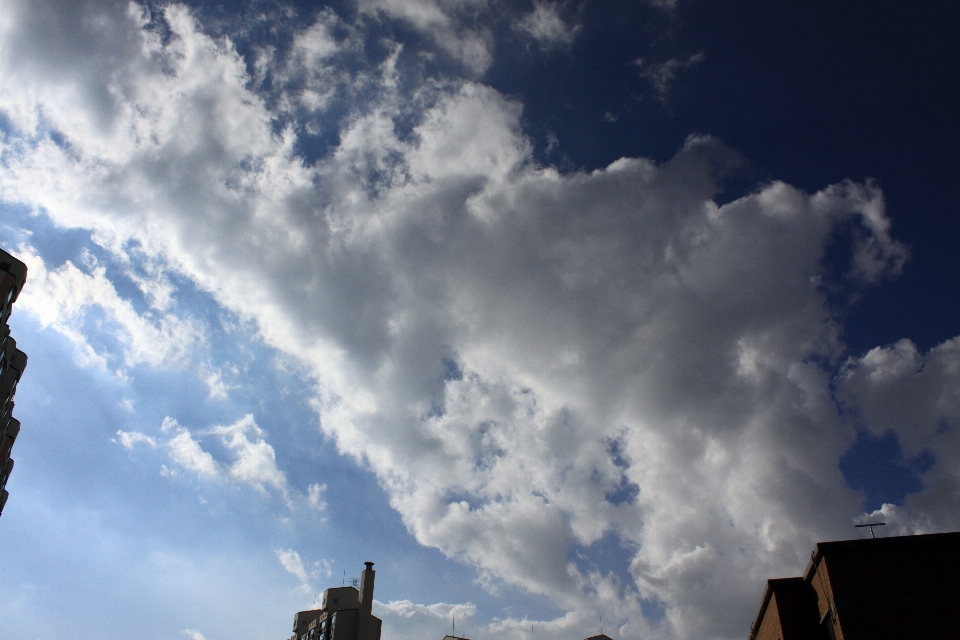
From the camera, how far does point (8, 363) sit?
48438 millimetres

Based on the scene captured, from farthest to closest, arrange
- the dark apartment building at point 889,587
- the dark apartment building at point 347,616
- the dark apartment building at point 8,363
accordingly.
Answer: the dark apartment building at point 347,616 < the dark apartment building at point 8,363 < the dark apartment building at point 889,587

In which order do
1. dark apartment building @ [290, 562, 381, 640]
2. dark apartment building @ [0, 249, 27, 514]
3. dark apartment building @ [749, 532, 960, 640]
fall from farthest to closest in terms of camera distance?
dark apartment building @ [290, 562, 381, 640] < dark apartment building @ [0, 249, 27, 514] < dark apartment building @ [749, 532, 960, 640]

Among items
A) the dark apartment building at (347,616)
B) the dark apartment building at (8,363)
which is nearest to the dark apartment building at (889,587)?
the dark apartment building at (8,363)

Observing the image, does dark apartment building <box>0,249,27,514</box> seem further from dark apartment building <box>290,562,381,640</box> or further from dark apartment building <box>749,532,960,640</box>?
dark apartment building <box>749,532,960,640</box>

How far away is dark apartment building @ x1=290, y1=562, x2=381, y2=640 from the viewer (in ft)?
258

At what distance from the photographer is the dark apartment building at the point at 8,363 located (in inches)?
1566

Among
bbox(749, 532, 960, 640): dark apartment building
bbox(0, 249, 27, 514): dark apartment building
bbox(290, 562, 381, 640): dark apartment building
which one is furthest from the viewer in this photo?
bbox(290, 562, 381, 640): dark apartment building

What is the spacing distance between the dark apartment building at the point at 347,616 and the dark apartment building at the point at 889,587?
65332 millimetres

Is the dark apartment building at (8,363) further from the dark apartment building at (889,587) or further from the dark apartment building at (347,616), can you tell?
the dark apartment building at (889,587)

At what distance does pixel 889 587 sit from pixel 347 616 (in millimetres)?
69714

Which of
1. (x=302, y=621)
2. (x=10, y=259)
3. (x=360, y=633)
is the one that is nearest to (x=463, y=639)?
(x=360, y=633)

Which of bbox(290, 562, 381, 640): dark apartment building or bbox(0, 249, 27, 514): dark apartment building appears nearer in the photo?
bbox(0, 249, 27, 514): dark apartment building

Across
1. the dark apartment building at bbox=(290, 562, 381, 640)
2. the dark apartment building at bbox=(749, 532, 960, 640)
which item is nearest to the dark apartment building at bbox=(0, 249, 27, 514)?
the dark apartment building at bbox=(290, 562, 381, 640)

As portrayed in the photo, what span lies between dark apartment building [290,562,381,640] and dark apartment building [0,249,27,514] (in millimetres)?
41546
